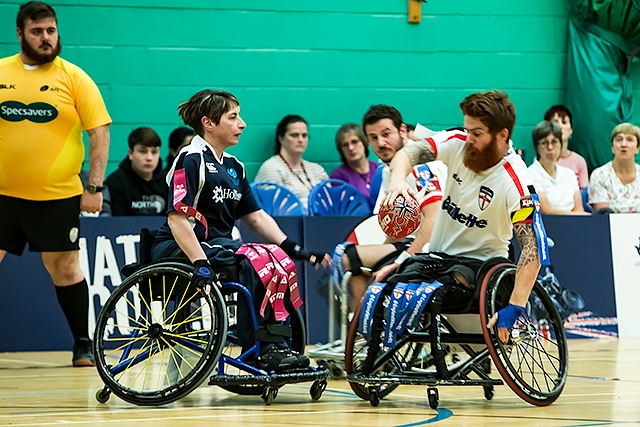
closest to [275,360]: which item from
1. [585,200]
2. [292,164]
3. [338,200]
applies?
[338,200]

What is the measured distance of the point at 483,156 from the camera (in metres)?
4.12

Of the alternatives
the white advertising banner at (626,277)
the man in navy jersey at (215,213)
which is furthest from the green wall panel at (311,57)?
the man in navy jersey at (215,213)

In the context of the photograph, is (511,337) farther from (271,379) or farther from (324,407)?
(271,379)

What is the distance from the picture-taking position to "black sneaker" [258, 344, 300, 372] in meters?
3.97

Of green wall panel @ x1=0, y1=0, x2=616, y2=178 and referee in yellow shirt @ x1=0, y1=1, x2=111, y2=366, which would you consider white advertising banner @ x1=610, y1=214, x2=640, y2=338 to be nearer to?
green wall panel @ x1=0, y1=0, x2=616, y2=178

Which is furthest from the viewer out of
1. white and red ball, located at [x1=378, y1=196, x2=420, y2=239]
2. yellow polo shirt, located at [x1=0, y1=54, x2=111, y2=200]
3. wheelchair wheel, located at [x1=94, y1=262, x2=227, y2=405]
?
yellow polo shirt, located at [x1=0, y1=54, x2=111, y2=200]

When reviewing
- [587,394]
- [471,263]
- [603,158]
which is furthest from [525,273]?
[603,158]

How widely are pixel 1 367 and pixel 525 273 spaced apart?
3.19 m

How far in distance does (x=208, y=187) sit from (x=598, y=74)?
237 inches

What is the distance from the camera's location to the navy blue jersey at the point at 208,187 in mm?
4113

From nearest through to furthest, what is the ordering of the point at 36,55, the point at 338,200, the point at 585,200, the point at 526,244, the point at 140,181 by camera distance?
1. the point at 526,244
2. the point at 36,55
3. the point at 338,200
4. the point at 140,181
5. the point at 585,200

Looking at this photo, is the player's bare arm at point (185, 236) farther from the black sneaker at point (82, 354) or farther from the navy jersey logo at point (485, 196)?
the black sneaker at point (82, 354)

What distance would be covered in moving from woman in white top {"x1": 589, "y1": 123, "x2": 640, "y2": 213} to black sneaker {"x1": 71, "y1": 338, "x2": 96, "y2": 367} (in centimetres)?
413

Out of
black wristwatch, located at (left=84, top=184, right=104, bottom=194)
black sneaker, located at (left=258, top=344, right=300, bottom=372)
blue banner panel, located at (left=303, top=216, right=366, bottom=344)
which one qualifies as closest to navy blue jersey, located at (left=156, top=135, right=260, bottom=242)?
black sneaker, located at (left=258, top=344, right=300, bottom=372)
